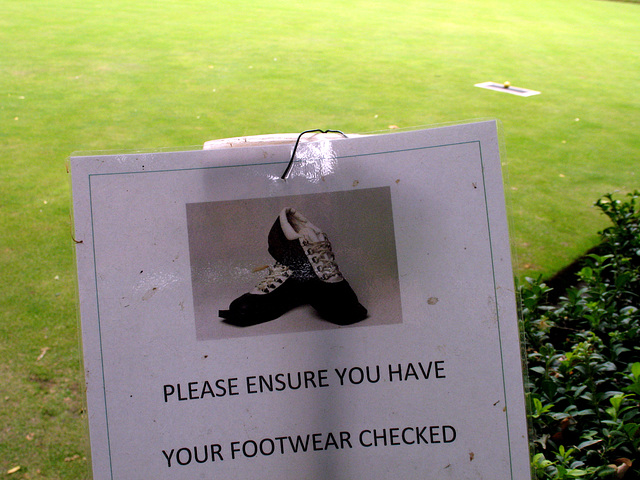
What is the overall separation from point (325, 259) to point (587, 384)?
3.22 ft

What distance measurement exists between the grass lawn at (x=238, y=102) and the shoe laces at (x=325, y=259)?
0.51 meters

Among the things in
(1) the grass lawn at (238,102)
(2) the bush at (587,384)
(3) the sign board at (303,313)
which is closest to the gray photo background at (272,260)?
(3) the sign board at (303,313)

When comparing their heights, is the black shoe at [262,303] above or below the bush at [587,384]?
above

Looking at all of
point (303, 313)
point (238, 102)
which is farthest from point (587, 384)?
point (238, 102)

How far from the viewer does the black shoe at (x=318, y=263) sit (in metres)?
0.92

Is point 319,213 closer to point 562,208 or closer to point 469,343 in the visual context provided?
point 469,343

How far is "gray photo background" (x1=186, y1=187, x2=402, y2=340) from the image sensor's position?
0.92m

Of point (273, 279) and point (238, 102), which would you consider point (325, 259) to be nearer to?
point (273, 279)

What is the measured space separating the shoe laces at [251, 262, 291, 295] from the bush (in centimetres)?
40

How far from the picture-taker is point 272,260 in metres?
0.94

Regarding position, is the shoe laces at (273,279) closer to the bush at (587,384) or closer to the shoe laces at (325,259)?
the shoe laces at (325,259)

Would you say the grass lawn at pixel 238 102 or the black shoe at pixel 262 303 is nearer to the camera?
the black shoe at pixel 262 303

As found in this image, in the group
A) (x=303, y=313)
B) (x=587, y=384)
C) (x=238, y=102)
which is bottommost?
(x=587, y=384)

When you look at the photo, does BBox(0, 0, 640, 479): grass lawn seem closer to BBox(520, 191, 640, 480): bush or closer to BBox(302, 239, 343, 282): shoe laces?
BBox(520, 191, 640, 480): bush
